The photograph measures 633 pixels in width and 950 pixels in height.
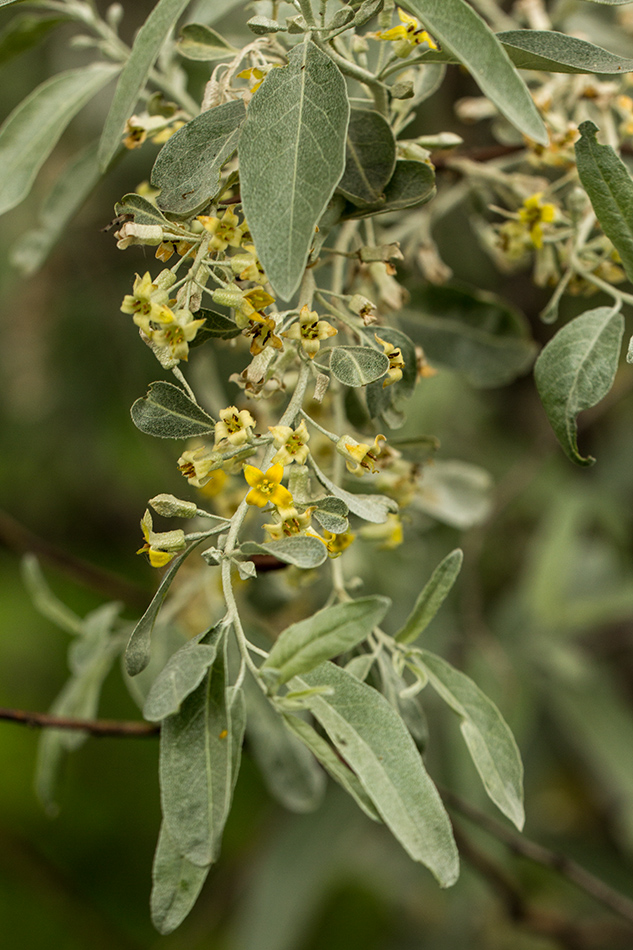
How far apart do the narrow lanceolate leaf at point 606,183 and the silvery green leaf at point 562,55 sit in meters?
0.04

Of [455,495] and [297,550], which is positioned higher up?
[297,550]

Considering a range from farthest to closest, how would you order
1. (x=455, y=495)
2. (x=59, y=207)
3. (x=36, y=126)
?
(x=455, y=495)
(x=59, y=207)
(x=36, y=126)

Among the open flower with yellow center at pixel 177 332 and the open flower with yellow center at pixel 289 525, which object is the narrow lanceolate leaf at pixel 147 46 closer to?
the open flower with yellow center at pixel 177 332

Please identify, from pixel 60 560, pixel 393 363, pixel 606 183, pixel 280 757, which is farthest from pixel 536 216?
pixel 60 560

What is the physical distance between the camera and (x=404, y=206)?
59cm

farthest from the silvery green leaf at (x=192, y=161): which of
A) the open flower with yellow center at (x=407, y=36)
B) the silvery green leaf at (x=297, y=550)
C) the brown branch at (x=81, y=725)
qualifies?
the brown branch at (x=81, y=725)

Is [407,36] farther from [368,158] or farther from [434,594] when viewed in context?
[434,594]

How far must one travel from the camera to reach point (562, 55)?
55cm

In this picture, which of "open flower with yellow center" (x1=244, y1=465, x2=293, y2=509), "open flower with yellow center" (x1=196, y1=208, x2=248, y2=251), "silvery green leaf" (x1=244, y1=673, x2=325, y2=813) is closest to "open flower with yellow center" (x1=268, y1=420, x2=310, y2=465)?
"open flower with yellow center" (x1=244, y1=465, x2=293, y2=509)

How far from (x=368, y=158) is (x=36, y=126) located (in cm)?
38

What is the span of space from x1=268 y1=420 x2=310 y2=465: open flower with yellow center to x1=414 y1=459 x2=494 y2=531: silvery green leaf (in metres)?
0.52

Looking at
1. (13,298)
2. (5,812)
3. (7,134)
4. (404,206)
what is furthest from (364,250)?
(5,812)

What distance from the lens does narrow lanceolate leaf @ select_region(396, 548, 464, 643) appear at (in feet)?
1.95

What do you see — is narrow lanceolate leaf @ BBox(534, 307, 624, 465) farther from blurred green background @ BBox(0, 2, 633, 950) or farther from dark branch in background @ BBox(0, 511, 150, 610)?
dark branch in background @ BBox(0, 511, 150, 610)
